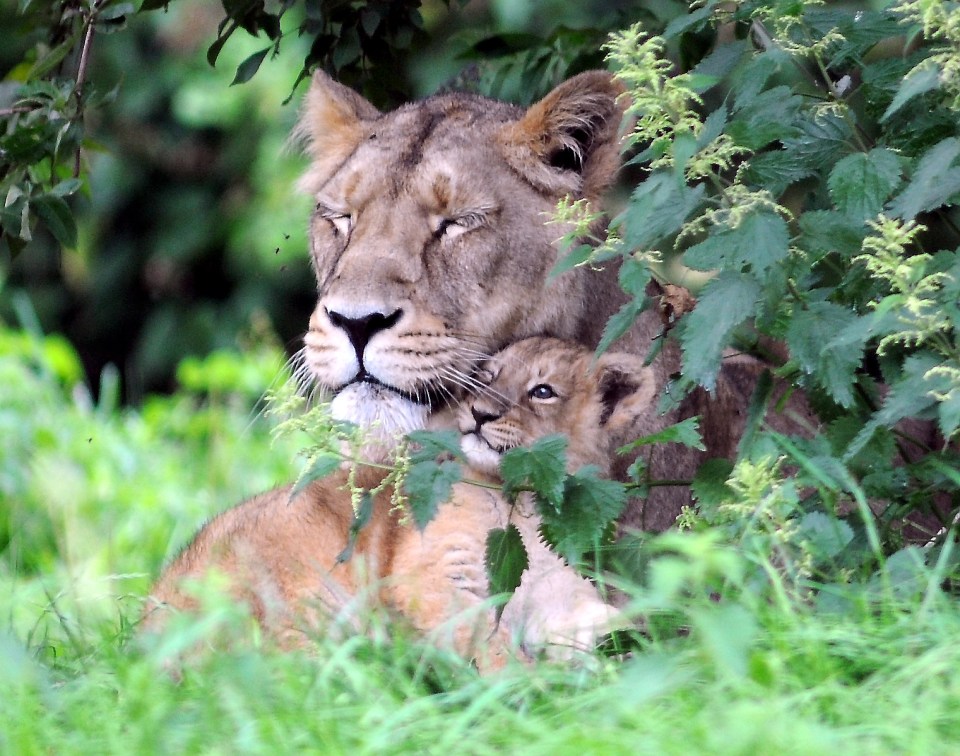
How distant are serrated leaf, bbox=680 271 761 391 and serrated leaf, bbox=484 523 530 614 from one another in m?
0.49

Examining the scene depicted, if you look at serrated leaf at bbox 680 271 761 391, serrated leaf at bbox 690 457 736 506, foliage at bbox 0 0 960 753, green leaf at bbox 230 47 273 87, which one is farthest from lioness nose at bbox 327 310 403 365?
serrated leaf at bbox 680 271 761 391

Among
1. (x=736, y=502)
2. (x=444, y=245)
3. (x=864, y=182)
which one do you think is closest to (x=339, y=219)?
(x=444, y=245)

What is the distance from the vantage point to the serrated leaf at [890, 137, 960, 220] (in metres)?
2.89

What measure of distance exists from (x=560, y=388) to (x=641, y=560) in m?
0.61

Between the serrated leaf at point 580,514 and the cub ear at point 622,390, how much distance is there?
0.68 m

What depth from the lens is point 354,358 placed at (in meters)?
3.77

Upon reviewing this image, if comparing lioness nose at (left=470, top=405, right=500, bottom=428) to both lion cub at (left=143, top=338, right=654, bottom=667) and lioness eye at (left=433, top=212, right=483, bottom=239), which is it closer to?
lion cub at (left=143, top=338, right=654, bottom=667)

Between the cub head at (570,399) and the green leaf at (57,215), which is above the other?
the green leaf at (57,215)

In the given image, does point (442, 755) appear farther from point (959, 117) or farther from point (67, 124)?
point (67, 124)

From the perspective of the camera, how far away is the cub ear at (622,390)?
3.75 m

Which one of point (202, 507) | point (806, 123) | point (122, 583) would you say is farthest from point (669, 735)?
point (202, 507)

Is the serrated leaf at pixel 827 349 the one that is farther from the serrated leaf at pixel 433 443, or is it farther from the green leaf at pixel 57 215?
the green leaf at pixel 57 215

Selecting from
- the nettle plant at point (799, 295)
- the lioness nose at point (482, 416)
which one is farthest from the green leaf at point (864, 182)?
the lioness nose at point (482, 416)

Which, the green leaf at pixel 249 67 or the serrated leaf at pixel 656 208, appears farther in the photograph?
the green leaf at pixel 249 67
